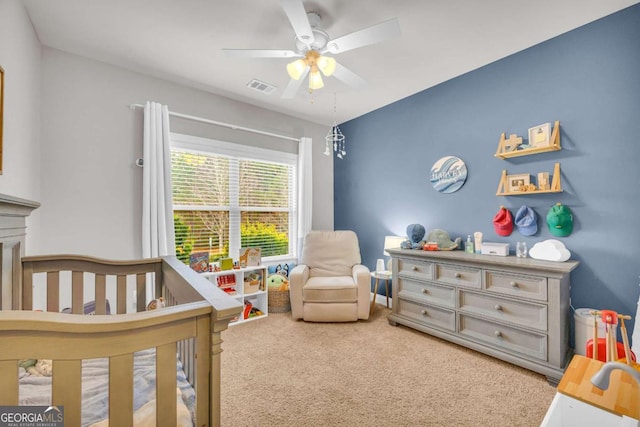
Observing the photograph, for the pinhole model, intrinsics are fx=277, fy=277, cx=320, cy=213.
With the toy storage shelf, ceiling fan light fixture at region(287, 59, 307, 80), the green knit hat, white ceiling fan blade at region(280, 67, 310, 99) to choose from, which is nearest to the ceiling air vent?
white ceiling fan blade at region(280, 67, 310, 99)

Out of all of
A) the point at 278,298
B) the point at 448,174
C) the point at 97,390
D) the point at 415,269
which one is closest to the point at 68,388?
the point at 97,390

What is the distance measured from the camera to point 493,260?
2148 millimetres

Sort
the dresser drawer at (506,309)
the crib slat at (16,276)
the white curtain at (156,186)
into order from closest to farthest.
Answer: the crib slat at (16,276)
the dresser drawer at (506,309)
the white curtain at (156,186)

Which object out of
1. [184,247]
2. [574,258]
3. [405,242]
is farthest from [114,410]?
[574,258]

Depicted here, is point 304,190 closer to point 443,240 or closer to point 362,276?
point 362,276

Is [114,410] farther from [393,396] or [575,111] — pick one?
[575,111]

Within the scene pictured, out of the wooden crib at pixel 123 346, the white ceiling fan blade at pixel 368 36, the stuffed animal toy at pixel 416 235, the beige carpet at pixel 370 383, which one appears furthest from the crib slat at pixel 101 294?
the stuffed animal toy at pixel 416 235

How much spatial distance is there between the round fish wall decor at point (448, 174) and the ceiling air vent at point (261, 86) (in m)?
1.97

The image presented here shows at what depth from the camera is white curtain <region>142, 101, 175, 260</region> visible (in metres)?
2.57

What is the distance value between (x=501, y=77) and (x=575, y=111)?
26.6 inches

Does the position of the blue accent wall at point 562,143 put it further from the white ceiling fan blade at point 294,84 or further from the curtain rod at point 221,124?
the white ceiling fan blade at point 294,84

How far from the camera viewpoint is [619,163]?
197 cm

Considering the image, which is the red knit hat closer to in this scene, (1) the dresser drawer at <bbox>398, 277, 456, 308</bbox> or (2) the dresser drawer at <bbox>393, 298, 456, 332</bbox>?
(1) the dresser drawer at <bbox>398, 277, 456, 308</bbox>

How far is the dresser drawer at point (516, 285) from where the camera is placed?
1928 mm
